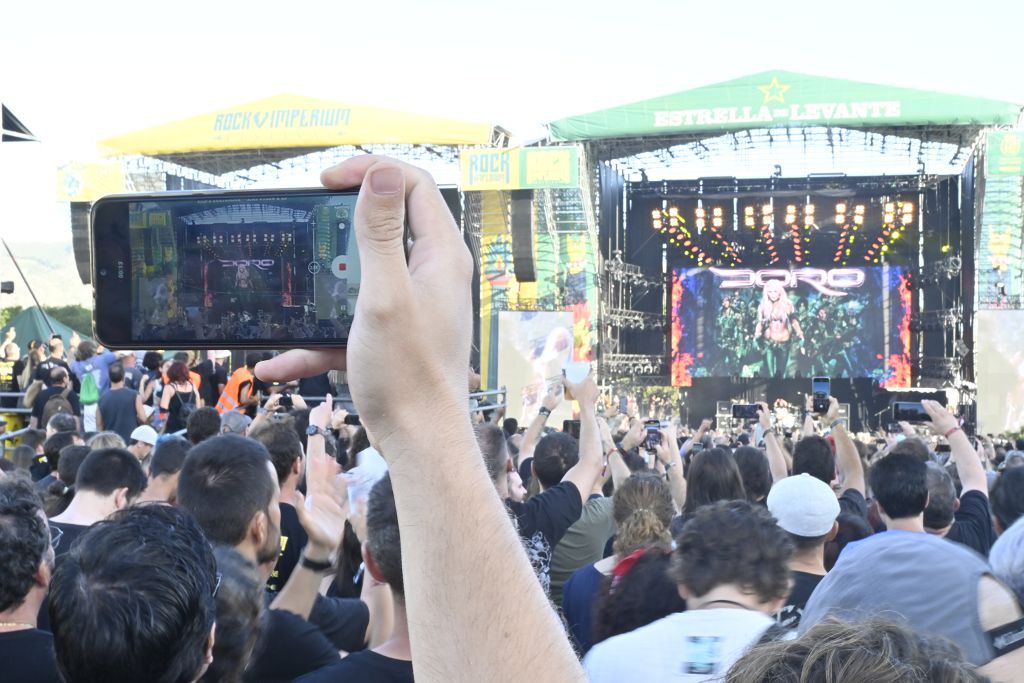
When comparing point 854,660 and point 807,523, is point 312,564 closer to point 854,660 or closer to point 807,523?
point 807,523

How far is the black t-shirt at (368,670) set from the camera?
232cm

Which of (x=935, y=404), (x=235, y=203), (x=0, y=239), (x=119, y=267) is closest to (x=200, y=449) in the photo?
(x=119, y=267)

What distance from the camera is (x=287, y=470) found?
4.43 m

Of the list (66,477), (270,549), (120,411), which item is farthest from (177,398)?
(270,549)

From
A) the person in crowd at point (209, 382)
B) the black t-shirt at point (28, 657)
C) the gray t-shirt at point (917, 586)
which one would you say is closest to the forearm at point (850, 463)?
the gray t-shirt at point (917, 586)

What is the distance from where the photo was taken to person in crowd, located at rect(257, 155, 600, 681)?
0.97 m

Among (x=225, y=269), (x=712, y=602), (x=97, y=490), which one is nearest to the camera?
(x=225, y=269)

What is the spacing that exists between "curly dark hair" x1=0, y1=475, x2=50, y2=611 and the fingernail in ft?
6.11

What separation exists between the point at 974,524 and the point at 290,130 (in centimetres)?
2298

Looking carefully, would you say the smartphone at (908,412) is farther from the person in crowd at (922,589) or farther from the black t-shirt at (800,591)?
the person in crowd at (922,589)

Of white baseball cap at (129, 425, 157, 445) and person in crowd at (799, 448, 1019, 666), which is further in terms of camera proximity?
white baseball cap at (129, 425, 157, 445)

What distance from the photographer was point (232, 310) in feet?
6.31

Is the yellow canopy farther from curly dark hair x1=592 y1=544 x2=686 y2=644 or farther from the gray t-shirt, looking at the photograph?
the gray t-shirt

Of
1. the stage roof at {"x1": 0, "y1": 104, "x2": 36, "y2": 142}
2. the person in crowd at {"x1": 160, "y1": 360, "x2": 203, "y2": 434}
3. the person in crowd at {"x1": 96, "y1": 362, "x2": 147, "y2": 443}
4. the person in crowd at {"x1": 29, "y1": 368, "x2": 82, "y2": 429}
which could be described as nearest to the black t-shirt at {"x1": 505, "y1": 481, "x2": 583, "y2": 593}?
the person in crowd at {"x1": 160, "y1": 360, "x2": 203, "y2": 434}
